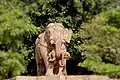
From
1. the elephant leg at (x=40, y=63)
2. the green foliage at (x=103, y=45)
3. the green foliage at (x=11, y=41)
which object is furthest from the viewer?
the green foliage at (x=103, y=45)

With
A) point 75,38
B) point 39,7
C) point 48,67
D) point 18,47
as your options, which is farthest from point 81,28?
point 48,67

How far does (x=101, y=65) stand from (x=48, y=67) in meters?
7.51

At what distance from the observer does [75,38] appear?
19.2 meters

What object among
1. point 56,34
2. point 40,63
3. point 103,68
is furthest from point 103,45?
point 56,34

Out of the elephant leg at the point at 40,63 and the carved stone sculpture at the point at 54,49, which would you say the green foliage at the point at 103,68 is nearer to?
the elephant leg at the point at 40,63

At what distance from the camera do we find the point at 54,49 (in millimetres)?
8922

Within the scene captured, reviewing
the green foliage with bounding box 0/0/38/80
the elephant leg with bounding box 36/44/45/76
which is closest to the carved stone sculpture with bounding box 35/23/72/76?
the elephant leg with bounding box 36/44/45/76

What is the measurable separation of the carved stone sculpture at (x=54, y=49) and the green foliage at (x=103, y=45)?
6.90 meters

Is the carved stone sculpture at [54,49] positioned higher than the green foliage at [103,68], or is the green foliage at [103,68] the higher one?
the carved stone sculpture at [54,49]

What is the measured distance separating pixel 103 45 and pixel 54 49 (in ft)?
26.8

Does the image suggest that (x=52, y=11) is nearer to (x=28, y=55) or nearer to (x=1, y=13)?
(x=28, y=55)

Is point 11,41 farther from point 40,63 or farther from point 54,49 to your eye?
point 54,49

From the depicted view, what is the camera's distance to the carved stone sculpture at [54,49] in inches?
349

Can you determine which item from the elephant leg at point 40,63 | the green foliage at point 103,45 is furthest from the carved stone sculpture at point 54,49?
the green foliage at point 103,45
